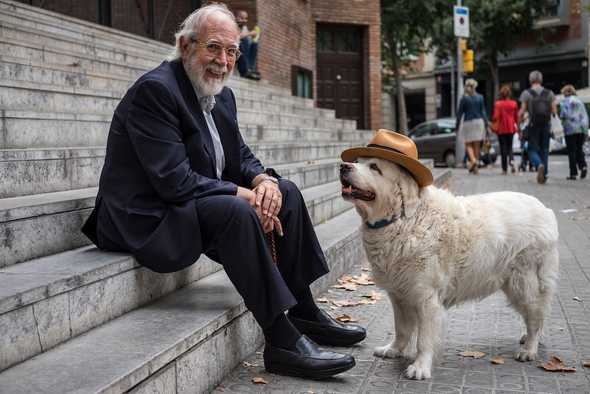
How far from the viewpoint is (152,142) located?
3562 millimetres

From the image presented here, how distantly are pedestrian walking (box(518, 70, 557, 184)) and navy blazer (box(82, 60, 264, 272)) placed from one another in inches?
457

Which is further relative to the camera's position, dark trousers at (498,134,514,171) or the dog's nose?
dark trousers at (498,134,514,171)

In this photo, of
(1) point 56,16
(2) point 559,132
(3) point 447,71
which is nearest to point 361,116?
(2) point 559,132

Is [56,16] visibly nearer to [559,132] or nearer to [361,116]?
[559,132]

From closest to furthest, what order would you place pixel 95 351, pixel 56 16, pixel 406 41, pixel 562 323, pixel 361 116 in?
pixel 95 351
pixel 562 323
pixel 56 16
pixel 361 116
pixel 406 41

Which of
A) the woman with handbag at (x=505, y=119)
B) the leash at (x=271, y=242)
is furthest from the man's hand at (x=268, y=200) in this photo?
the woman with handbag at (x=505, y=119)

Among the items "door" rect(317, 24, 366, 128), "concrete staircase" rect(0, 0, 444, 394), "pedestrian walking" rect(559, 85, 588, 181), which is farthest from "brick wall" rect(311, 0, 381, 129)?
"concrete staircase" rect(0, 0, 444, 394)

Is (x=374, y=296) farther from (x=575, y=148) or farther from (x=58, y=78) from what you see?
(x=575, y=148)

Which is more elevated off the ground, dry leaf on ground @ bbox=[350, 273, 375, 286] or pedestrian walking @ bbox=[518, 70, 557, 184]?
pedestrian walking @ bbox=[518, 70, 557, 184]

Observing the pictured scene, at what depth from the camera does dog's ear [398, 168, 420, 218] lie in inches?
147

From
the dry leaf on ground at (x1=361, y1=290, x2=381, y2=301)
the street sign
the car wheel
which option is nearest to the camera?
the dry leaf on ground at (x1=361, y1=290, x2=381, y2=301)

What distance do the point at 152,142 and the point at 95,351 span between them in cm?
115

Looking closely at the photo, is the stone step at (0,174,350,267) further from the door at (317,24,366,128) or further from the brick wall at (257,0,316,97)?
the door at (317,24,366,128)

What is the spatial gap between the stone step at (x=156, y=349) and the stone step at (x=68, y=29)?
5.10m
